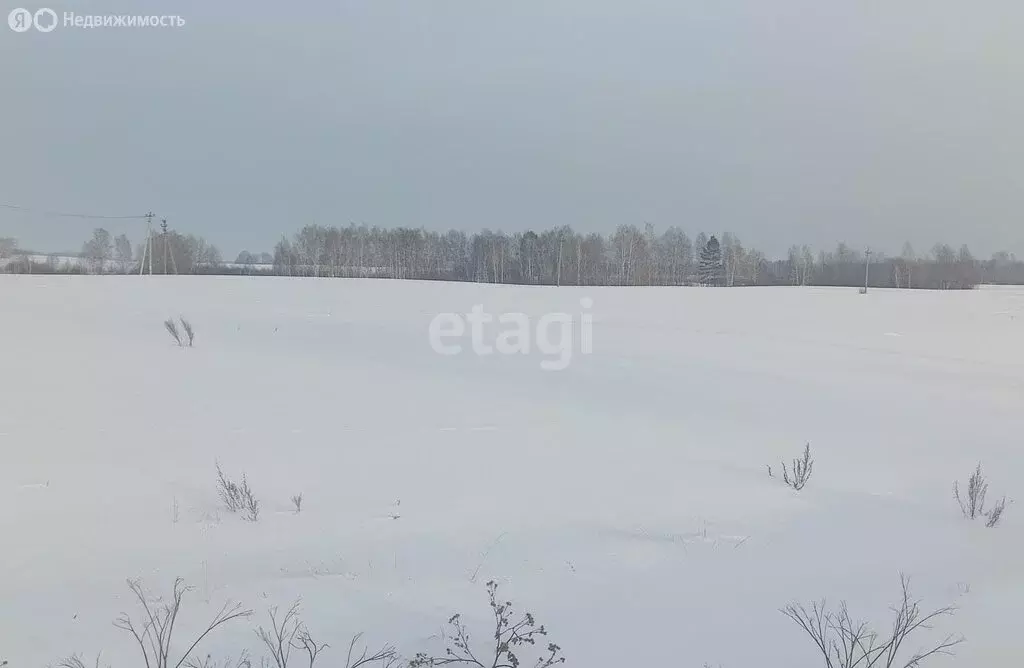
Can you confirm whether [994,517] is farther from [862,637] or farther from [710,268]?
[710,268]

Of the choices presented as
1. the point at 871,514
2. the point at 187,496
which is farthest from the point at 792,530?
the point at 187,496

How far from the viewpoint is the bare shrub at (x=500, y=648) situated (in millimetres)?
2884

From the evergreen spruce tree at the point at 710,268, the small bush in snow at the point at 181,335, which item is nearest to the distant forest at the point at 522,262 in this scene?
the evergreen spruce tree at the point at 710,268

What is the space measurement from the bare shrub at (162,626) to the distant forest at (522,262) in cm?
4394

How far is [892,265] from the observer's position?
54.4 meters

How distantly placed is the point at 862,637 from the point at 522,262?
4959 centimetres

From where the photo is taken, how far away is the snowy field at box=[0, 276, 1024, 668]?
3.37m

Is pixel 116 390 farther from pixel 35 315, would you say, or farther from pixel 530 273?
pixel 530 273

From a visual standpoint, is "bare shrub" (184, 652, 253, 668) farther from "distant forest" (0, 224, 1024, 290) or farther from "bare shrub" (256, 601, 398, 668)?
"distant forest" (0, 224, 1024, 290)

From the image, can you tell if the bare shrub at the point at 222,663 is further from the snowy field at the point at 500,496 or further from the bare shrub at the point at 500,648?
the bare shrub at the point at 500,648

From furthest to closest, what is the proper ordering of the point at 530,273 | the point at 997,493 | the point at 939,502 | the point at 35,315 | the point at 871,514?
the point at 530,273
the point at 35,315
the point at 997,493
the point at 939,502
the point at 871,514

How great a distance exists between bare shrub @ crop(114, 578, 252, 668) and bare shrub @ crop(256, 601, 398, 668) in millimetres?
189

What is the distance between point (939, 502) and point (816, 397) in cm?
507

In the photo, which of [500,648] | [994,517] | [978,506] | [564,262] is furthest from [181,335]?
[564,262]
